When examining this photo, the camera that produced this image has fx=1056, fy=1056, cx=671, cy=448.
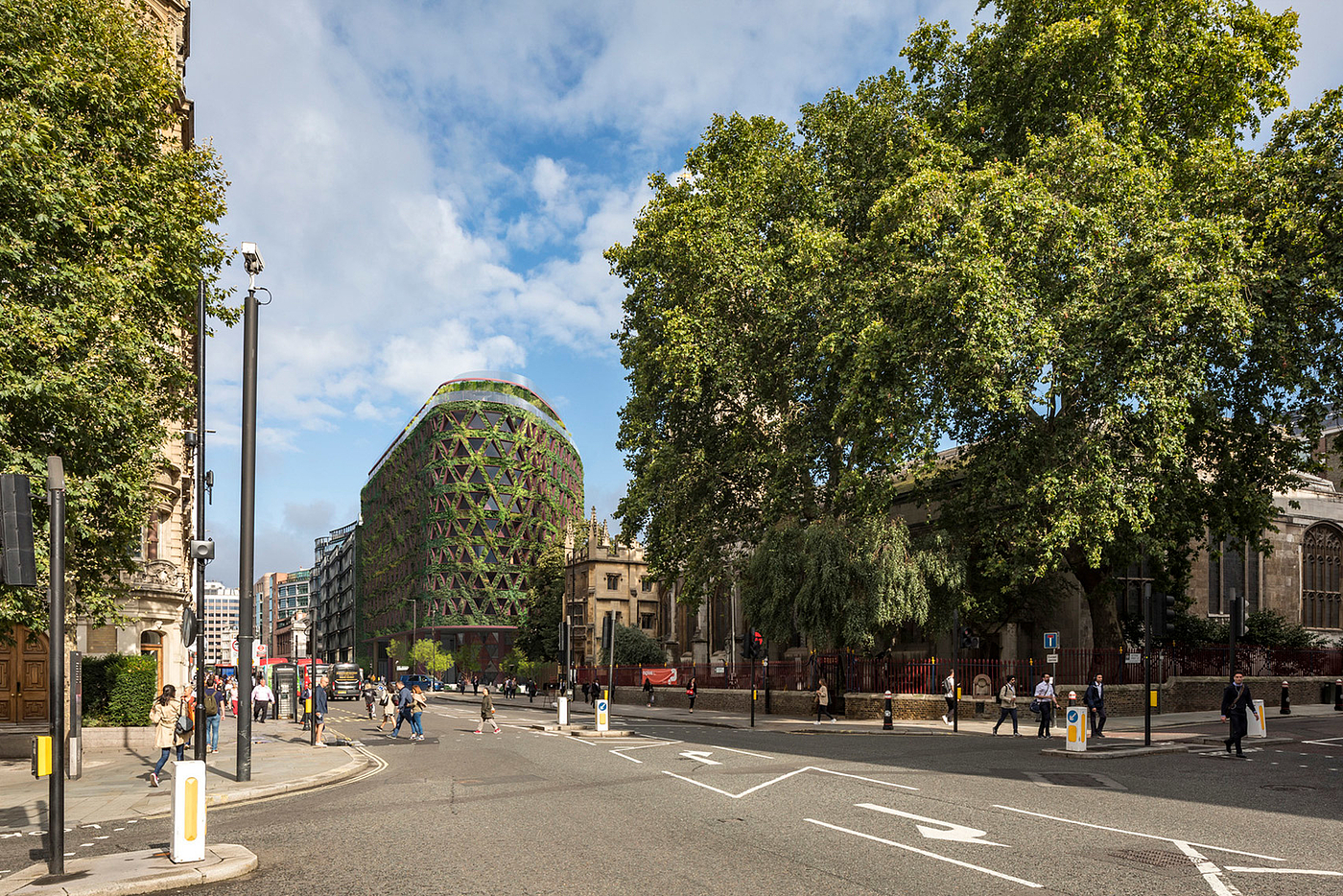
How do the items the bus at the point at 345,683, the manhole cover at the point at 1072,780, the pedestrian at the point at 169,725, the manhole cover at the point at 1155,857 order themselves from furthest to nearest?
1. the bus at the point at 345,683
2. the pedestrian at the point at 169,725
3. the manhole cover at the point at 1072,780
4. the manhole cover at the point at 1155,857

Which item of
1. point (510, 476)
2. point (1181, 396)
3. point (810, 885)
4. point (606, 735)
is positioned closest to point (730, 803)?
point (810, 885)

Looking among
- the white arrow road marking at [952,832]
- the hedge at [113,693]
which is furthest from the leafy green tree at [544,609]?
the white arrow road marking at [952,832]

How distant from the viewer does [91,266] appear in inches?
612

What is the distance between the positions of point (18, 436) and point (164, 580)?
20.9 metres

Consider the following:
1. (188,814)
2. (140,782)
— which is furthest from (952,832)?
(140,782)

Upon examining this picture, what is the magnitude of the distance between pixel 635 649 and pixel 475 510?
49.4m

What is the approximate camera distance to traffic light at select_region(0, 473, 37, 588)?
863 cm

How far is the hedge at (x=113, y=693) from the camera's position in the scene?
87.0 feet

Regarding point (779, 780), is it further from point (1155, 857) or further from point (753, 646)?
point (753, 646)

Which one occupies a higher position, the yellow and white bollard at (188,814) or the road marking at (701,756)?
Answer: the yellow and white bollard at (188,814)

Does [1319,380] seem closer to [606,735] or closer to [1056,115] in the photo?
[1056,115]

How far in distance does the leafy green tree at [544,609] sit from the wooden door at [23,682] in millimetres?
53144

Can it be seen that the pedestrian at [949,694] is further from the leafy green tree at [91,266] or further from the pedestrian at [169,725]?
the leafy green tree at [91,266]

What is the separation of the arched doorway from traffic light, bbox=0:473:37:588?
2788cm
